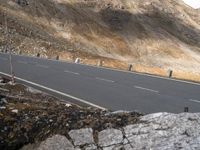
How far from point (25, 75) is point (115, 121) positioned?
14442mm

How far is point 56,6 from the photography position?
90875 mm

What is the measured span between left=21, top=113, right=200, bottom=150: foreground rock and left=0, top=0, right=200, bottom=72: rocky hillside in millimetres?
52343

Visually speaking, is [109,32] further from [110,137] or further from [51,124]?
[110,137]

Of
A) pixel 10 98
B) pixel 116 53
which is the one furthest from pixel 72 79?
pixel 116 53

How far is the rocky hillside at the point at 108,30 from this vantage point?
71.9m

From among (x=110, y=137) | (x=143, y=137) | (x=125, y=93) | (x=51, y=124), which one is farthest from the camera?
(x=125, y=93)

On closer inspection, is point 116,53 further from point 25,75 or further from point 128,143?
point 128,143

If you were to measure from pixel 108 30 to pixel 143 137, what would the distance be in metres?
87.0

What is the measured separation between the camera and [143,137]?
7.63m

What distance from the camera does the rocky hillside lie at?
236 feet

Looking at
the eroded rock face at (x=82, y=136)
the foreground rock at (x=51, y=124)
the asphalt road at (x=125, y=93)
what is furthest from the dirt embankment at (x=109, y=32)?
the eroded rock face at (x=82, y=136)

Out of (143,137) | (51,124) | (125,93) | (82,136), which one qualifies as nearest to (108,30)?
(125,93)

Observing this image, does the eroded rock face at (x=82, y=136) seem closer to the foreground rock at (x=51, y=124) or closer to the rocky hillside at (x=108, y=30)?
the foreground rock at (x=51, y=124)

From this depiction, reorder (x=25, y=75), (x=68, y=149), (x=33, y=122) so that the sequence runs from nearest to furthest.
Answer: (x=68, y=149), (x=33, y=122), (x=25, y=75)
